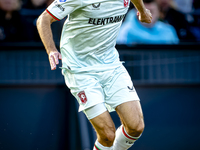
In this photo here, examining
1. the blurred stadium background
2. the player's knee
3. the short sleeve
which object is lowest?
the blurred stadium background

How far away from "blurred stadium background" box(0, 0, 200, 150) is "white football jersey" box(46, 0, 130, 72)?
3.67 feet

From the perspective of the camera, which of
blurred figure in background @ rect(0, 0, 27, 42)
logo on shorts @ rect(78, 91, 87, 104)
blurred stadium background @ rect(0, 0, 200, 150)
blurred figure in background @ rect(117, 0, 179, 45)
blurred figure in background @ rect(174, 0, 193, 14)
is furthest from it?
blurred figure in background @ rect(174, 0, 193, 14)

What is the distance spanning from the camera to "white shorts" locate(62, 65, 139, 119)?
3297 mm

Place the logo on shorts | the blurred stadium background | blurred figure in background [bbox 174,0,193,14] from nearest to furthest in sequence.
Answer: the logo on shorts
the blurred stadium background
blurred figure in background [bbox 174,0,193,14]

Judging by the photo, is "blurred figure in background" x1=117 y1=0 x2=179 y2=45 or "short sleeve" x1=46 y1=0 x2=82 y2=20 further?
"blurred figure in background" x1=117 y1=0 x2=179 y2=45

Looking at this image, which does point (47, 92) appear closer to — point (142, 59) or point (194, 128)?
point (142, 59)

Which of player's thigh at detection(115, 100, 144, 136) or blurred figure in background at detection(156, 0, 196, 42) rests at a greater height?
player's thigh at detection(115, 100, 144, 136)

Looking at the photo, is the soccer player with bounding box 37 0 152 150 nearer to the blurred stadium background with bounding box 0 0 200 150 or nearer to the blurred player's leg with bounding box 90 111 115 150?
the blurred player's leg with bounding box 90 111 115 150

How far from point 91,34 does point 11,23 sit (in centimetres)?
277

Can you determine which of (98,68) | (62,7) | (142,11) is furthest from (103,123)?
(142,11)

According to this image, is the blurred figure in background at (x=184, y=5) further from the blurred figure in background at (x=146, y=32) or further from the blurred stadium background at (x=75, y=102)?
the blurred stadium background at (x=75, y=102)

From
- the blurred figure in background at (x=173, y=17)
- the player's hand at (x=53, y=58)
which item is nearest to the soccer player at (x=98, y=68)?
the player's hand at (x=53, y=58)

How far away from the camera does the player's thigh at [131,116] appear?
3301 millimetres

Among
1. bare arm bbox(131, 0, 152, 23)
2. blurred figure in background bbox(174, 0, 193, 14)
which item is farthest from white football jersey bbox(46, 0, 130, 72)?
blurred figure in background bbox(174, 0, 193, 14)
